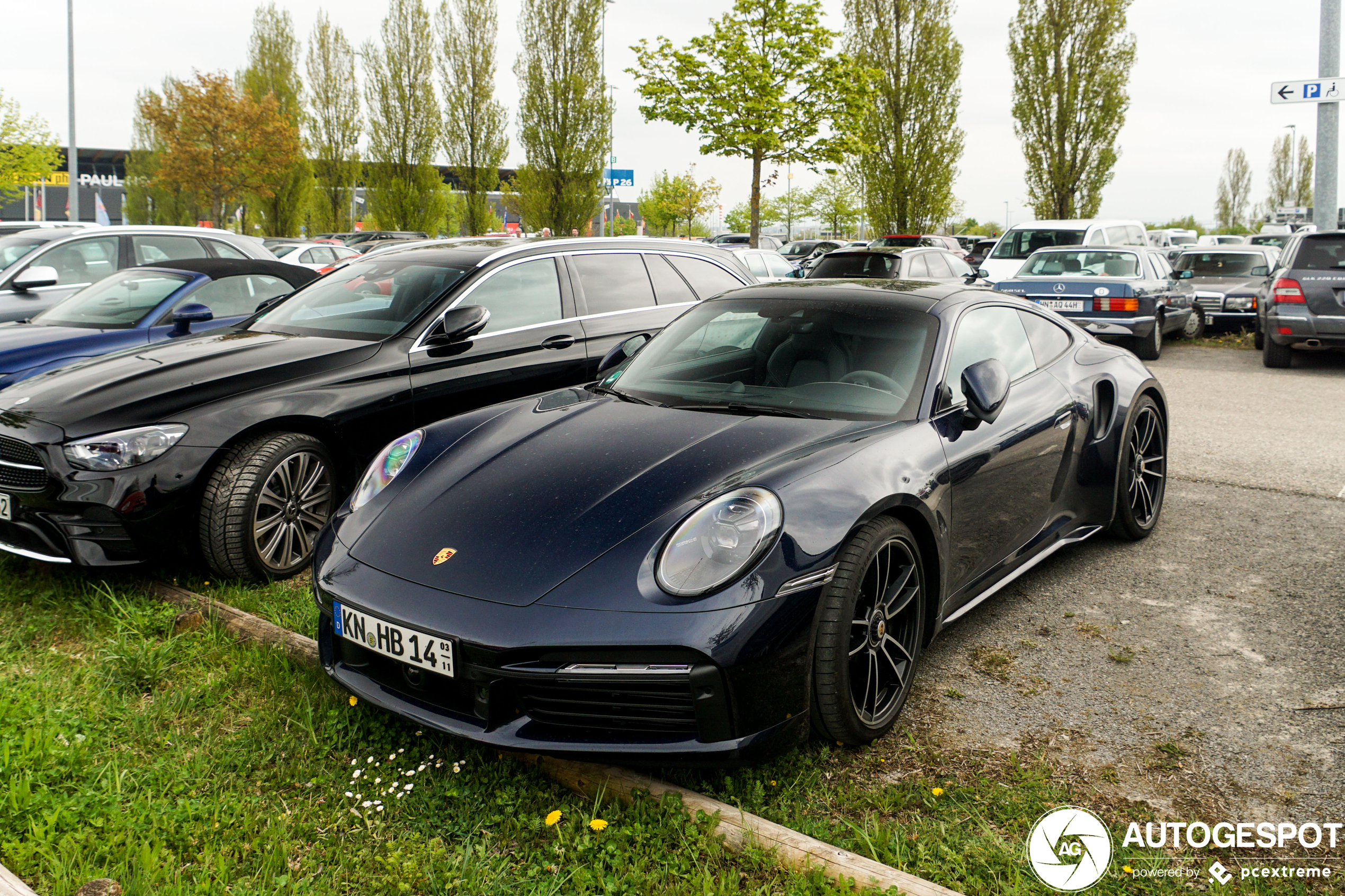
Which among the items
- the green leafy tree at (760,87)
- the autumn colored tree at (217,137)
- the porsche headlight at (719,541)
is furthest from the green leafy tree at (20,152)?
the porsche headlight at (719,541)

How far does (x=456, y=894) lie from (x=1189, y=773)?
204 centimetres

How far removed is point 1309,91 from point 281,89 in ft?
136

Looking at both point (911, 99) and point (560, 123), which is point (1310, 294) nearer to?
point (911, 99)

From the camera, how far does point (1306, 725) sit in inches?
123

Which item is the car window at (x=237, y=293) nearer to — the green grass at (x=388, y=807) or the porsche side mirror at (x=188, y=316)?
the porsche side mirror at (x=188, y=316)

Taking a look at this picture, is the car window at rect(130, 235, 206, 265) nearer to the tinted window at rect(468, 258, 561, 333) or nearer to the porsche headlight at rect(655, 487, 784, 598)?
the tinted window at rect(468, 258, 561, 333)

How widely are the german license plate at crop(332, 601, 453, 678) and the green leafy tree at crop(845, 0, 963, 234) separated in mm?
30018

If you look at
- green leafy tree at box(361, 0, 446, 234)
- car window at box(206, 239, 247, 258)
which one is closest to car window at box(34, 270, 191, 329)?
car window at box(206, 239, 247, 258)

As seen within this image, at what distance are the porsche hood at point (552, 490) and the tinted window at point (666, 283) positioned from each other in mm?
2791

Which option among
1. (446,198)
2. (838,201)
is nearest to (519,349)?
(446,198)

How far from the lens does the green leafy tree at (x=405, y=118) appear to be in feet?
127

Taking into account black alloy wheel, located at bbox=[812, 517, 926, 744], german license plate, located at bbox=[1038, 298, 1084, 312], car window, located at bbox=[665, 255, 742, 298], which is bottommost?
black alloy wheel, located at bbox=[812, 517, 926, 744]

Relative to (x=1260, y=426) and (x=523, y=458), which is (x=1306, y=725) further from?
(x=1260, y=426)

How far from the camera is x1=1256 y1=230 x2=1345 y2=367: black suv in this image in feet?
37.1
